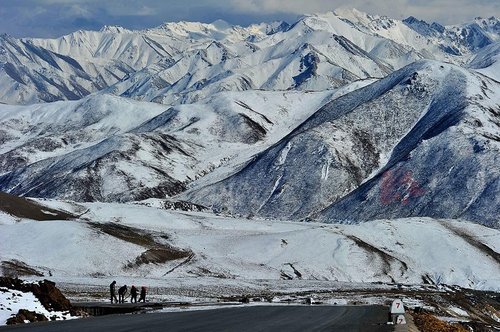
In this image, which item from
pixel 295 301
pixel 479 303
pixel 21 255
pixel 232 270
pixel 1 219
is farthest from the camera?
pixel 1 219

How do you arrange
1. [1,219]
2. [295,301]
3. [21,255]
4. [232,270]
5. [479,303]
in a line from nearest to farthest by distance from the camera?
1. [295,301]
2. [479,303]
3. [21,255]
4. [232,270]
5. [1,219]

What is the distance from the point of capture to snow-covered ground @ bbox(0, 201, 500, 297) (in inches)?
4252

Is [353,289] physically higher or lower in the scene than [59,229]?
lower

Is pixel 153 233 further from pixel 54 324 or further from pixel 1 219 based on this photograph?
pixel 54 324

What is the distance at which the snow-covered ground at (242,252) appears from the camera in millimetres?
108000

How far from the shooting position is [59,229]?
395 feet

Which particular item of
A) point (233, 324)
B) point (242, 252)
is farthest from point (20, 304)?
point (242, 252)

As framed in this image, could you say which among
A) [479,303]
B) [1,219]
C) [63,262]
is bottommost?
[479,303]

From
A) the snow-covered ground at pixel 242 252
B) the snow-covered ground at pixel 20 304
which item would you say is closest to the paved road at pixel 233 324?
the snow-covered ground at pixel 20 304

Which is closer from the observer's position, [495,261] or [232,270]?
[232,270]

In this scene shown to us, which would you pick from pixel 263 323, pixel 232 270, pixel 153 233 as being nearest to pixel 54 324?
pixel 263 323

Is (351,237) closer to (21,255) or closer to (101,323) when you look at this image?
(21,255)

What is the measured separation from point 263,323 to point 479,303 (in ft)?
218

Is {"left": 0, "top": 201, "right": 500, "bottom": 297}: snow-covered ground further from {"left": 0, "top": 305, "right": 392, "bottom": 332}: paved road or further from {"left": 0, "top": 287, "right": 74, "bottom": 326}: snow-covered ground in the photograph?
{"left": 0, "top": 305, "right": 392, "bottom": 332}: paved road
